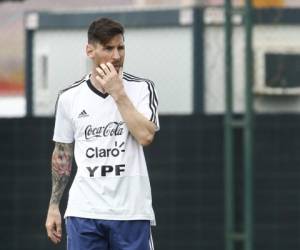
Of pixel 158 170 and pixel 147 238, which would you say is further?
pixel 158 170

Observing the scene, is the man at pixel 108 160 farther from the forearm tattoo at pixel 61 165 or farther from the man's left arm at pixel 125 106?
the forearm tattoo at pixel 61 165

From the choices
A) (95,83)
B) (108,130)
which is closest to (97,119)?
(108,130)

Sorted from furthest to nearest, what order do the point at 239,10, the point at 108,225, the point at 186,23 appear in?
the point at 186,23 → the point at 239,10 → the point at 108,225

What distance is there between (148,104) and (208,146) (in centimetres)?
323

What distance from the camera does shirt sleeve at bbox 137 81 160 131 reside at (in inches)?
229

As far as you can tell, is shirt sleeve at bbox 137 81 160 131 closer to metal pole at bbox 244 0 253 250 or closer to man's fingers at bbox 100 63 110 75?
man's fingers at bbox 100 63 110 75

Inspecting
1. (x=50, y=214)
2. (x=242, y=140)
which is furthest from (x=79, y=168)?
(x=242, y=140)

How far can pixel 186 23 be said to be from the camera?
32.8 feet

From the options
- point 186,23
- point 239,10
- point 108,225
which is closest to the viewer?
point 108,225

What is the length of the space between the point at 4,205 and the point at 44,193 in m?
0.33

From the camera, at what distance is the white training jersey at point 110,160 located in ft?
19.1

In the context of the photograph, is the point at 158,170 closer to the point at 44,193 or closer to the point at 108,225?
the point at 44,193

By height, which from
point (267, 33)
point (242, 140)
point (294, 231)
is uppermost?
point (267, 33)

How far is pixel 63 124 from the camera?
608 cm
